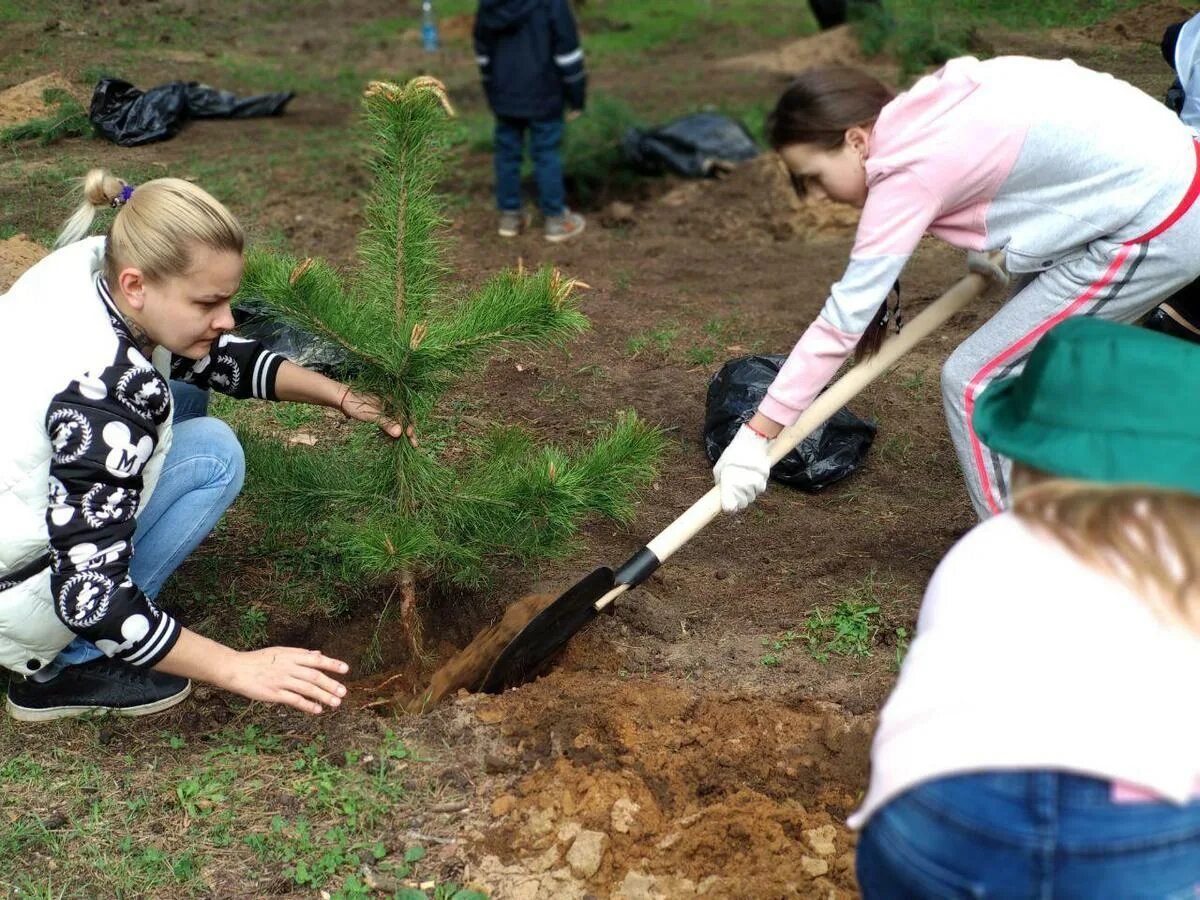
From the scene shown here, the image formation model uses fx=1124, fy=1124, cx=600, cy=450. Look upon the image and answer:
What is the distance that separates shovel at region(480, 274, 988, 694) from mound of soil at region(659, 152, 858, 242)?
126 inches

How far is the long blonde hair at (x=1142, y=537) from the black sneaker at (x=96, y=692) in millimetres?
2099

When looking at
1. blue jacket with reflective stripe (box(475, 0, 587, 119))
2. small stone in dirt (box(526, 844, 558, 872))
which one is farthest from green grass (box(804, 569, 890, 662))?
blue jacket with reflective stripe (box(475, 0, 587, 119))

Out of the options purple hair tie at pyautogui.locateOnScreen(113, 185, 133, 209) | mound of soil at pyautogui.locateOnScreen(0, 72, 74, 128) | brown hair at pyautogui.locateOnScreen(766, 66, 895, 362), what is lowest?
mound of soil at pyautogui.locateOnScreen(0, 72, 74, 128)

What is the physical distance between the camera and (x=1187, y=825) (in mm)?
1268

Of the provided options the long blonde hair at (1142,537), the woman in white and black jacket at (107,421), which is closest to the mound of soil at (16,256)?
the woman in white and black jacket at (107,421)

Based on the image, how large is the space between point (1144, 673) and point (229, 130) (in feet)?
19.2

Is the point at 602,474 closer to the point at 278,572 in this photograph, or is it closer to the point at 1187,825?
the point at 278,572

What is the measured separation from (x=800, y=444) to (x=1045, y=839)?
7.84 feet

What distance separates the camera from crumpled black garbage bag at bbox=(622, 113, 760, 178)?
22.3 feet

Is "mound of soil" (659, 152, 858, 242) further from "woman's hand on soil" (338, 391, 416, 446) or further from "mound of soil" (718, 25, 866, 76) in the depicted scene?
"woman's hand on soil" (338, 391, 416, 446)

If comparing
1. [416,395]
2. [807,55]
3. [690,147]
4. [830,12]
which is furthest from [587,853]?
[830,12]

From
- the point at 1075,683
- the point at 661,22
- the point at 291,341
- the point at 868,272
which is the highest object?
the point at 1075,683

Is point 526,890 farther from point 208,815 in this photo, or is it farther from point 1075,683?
point 1075,683

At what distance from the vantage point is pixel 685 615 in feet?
10.0
